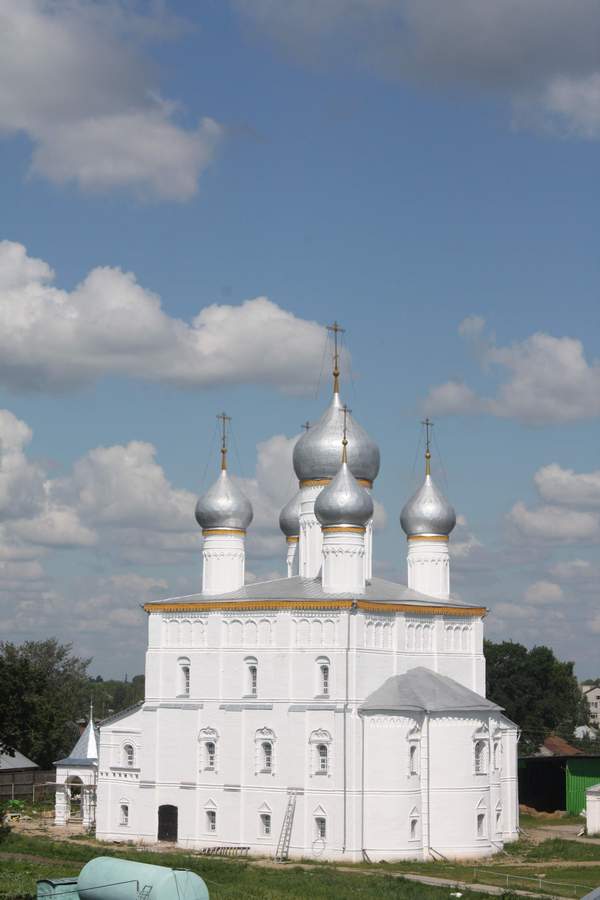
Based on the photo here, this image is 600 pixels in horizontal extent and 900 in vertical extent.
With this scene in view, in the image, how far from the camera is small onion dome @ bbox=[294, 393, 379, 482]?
46125mm

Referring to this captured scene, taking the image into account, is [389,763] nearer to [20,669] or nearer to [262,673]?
[262,673]

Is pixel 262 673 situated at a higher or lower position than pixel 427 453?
lower

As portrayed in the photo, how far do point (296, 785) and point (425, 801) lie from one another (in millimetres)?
3970

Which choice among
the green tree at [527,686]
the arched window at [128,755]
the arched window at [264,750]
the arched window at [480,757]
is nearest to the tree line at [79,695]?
the green tree at [527,686]

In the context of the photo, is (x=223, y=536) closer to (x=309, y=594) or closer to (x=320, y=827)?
(x=309, y=594)

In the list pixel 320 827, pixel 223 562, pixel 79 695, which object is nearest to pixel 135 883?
pixel 320 827

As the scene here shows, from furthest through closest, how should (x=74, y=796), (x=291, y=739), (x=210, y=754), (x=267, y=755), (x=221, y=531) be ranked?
(x=74, y=796), (x=221, y=531), (x=210, y=754), (x=267, y=755), (x=291, y=739)

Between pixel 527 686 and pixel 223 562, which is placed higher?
pixel 223 562

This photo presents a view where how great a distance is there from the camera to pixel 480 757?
41.2m

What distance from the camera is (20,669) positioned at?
51062 mm

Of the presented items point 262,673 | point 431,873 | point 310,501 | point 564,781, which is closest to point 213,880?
point 431,873

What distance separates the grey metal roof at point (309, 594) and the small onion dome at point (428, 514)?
2.27 meters

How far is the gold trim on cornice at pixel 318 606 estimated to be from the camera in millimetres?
41031

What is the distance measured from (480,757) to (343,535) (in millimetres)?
8143
